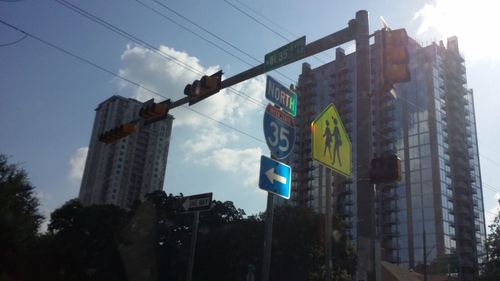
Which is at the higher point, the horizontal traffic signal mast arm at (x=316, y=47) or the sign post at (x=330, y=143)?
the horizontal traffic signal mast arm at (x=316, y=47)

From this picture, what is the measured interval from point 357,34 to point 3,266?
68.0 ft

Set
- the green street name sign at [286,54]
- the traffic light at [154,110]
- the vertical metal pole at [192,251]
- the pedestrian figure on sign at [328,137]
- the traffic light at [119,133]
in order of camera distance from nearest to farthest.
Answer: the pedestrian figure on sign at [328,137], the green street name sign at [286,54], the traffic light at [154,110], the traffic light at [119,133], the vertical metal pole at [192,251]

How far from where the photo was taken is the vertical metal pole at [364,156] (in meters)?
7.68

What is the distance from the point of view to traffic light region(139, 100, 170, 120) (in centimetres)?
1227

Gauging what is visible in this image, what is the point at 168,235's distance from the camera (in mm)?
52375

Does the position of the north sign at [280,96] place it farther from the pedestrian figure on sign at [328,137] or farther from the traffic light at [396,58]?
the traffic light at [396,58]

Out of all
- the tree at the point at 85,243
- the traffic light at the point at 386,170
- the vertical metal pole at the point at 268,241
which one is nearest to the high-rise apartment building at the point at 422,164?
the tree at the point at 85,243

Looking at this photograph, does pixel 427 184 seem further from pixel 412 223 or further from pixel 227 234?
pixel 227 234

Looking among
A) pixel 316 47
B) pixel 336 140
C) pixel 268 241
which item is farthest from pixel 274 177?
pixel 316 47

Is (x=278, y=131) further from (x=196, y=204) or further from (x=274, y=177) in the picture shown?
(x=196, y=204)

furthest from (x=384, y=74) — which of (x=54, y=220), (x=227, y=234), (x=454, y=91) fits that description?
(x=454, y=91)

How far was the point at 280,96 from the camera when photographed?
315 inches

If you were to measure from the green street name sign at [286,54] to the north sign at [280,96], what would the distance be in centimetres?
208

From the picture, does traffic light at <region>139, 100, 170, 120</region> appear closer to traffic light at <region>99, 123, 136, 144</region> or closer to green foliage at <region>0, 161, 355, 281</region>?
traffic light at <region>99, 123, 136, 144</region>
